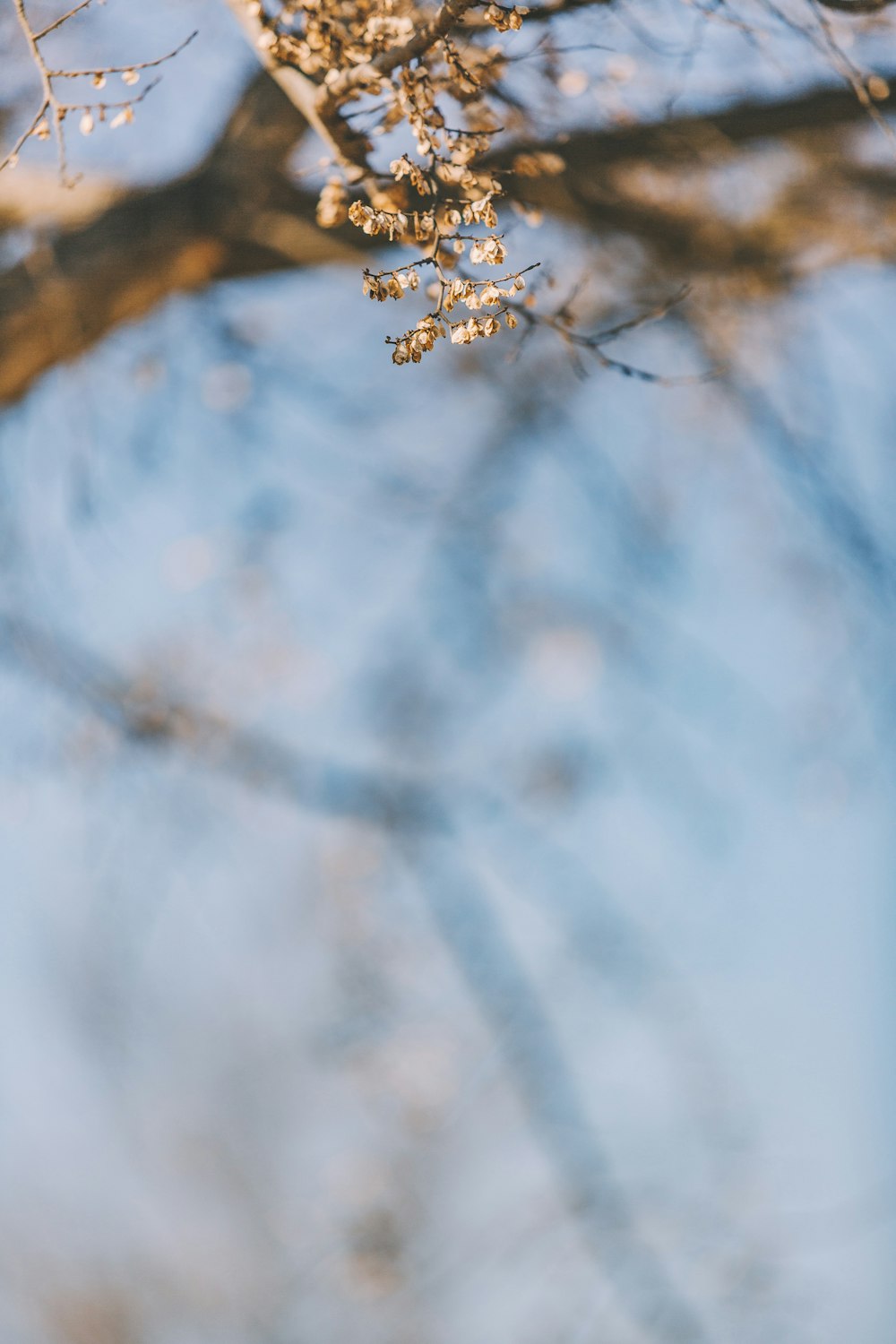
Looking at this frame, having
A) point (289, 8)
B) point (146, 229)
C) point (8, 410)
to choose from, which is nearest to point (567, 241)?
point (146, 229)

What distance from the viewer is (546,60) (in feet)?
6.75

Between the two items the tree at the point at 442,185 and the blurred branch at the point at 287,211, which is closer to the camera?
the tree at the point at 442,185

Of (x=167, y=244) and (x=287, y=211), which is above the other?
(x=167, y=244)

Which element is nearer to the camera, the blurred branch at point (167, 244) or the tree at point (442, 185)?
the tree at point (442, 185)

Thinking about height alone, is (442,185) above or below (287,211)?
below

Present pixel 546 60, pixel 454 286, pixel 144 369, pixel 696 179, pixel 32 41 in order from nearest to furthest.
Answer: pixel 454 286
pixel 32 41
pixel 546 60
pixel 696 179
pixel 144 369

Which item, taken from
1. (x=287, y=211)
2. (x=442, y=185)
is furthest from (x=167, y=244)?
(x=442, y=185)

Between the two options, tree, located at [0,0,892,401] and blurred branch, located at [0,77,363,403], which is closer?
tree, located at [0,0,892,401]

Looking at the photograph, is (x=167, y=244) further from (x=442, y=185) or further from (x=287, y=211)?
(x=442, y=185)

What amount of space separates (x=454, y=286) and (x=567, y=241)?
108 inches

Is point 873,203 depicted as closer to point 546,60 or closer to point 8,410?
point 546,60

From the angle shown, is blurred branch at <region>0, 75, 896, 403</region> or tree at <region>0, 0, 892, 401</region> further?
blurred branch at <region>0, 75, 896, 403</region>

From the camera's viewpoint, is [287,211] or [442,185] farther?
[287,211]

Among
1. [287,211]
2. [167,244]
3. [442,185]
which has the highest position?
[167,244]
